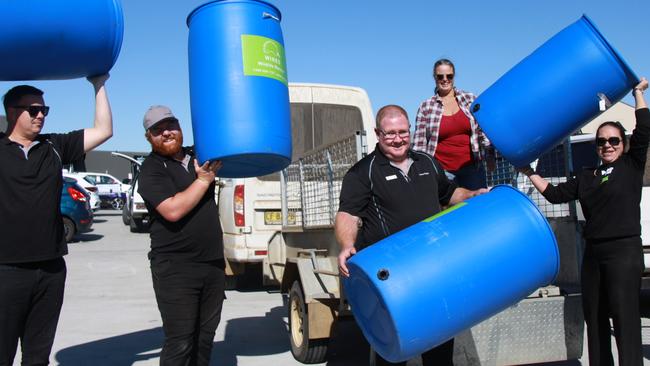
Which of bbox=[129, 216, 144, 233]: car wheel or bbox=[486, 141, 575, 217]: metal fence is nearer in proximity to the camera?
bbox=[486, 141, 575, 217]: metal fence

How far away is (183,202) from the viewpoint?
331cm

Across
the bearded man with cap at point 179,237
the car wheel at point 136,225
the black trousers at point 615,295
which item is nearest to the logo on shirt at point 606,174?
the black trousers at point 615,295

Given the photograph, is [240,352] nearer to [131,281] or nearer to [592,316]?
[592,316]

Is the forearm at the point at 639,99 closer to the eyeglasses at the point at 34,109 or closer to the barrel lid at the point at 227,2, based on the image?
the barrel lid at the point at 227,2

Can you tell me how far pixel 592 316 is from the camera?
3.68 meters

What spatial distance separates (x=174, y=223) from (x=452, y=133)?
2.12 meters

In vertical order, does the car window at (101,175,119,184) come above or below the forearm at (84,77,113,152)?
above

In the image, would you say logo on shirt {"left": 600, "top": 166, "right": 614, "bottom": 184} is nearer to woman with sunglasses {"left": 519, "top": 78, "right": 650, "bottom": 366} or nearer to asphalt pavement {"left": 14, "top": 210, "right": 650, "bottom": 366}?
woman with sunglasses {"left": 519, "top": 78, "right": 650, "bottom": 366}

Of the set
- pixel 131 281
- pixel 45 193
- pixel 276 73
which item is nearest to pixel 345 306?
pixel 276 73

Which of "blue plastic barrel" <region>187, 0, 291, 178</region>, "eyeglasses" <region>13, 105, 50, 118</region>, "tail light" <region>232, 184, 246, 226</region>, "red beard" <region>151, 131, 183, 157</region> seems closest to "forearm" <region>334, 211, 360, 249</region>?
"blue plastic barrel" <region>187, 0, 291, 178</region>

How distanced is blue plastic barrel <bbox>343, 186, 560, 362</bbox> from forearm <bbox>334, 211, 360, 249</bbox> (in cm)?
34

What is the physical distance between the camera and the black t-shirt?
361cm

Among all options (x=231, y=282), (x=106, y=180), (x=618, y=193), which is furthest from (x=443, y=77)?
(x=106, y=180)

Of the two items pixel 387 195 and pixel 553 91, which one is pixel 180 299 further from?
pixel 553 91
